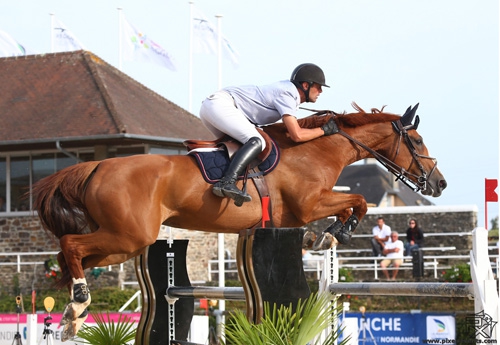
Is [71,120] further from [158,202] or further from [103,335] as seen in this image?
[158,202]

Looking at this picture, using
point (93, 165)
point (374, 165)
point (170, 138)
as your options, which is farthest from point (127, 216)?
point (374, 165)

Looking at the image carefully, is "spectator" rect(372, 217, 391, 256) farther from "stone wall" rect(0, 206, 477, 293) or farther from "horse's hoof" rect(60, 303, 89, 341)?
"horse's hoof" rect(60, 303, 89, 341)

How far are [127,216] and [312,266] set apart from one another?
13940 mm

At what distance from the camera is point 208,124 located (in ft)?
23.2

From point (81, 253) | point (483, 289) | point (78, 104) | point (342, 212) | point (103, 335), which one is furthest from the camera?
point (78, 104)

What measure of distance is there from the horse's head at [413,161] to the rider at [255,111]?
23.6 inches

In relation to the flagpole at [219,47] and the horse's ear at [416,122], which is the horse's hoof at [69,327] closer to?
the horse's ear at [416,122]

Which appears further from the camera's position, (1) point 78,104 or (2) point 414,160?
(1) point 78,104

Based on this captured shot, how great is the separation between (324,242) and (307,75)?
4.15 feet

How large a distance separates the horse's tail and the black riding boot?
0.97 metres

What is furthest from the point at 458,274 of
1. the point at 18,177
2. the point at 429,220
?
the point at 18,177

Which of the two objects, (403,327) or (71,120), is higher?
(71,120)

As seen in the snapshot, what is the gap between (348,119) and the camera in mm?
7211

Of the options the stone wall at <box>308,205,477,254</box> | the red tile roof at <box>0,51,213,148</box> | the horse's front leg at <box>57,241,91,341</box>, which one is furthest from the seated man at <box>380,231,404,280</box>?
the horse's front leg at <box>57,241,91,341</box>
